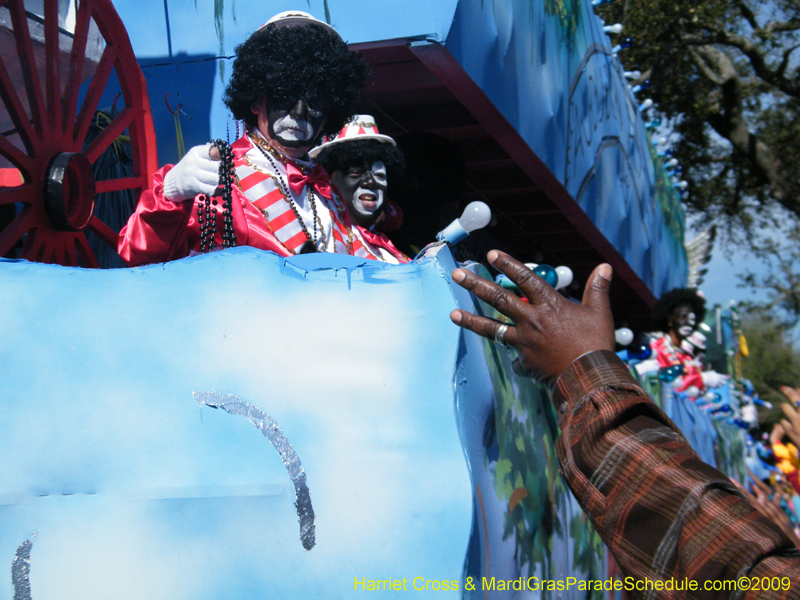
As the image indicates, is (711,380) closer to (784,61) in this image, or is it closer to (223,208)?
(223,208)

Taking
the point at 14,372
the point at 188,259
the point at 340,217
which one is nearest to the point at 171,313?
the point at 188,259

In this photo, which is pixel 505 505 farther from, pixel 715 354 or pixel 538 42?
pixel 715 354

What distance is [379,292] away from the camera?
166 cm

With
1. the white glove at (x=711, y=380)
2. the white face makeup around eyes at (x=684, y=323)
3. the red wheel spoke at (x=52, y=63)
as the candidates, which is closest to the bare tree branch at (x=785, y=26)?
the white face makeup around eyes at (x=684, y=323)

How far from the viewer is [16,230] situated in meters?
2.18

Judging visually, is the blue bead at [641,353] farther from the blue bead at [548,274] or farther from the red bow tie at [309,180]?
the red bow tie at [309,180]

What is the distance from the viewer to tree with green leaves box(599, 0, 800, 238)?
12125 mm

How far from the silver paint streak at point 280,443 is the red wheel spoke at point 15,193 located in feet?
3.29

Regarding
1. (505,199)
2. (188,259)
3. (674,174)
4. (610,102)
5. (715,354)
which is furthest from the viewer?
(715,354)

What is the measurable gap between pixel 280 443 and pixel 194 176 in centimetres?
98

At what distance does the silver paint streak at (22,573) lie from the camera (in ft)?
4.95

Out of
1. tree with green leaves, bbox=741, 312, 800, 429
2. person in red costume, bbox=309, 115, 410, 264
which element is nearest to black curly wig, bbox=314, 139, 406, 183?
person in red costume, bbox=309, 115, 410, 264

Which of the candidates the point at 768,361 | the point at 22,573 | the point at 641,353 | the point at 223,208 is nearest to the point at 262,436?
the point at 22,573

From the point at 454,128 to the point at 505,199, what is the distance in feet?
4.08
